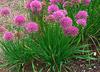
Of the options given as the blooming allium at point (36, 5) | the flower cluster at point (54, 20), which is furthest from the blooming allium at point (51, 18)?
the blooming allium at point (36, 5)

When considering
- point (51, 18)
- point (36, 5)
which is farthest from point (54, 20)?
point (36, 5)

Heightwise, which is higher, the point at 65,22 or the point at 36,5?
the point at 36,5

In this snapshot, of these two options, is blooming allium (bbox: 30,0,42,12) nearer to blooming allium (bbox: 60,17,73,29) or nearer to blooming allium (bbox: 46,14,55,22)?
blooming allium (bbox: 46,14,55,22)

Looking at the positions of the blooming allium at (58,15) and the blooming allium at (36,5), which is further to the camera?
the blooming allium at (36,5)

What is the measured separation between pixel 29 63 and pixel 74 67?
52 cm

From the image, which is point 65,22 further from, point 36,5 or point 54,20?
point 36,5

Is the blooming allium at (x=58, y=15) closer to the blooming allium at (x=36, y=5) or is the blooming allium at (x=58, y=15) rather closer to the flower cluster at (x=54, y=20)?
the flower cluster at (x=54, y=20)

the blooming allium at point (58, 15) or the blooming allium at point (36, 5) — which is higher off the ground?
the blooming allium at point (36, 5)

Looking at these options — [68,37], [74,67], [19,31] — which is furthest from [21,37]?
[74,67]

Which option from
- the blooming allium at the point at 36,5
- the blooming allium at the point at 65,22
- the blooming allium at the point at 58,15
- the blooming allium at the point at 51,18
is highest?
the blooming allium at the point at 36,5

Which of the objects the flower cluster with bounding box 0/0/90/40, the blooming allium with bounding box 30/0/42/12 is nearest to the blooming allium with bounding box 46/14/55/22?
the flower cluster with bounding box 0/0/90/40

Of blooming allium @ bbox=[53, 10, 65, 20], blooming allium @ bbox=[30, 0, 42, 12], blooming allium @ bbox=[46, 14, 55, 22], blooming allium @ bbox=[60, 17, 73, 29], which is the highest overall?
blooming allium @ bbox=[30, 0, 42, 12]

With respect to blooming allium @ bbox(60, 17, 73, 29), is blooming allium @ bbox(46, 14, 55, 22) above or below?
→ above

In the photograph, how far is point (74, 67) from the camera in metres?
3.57
